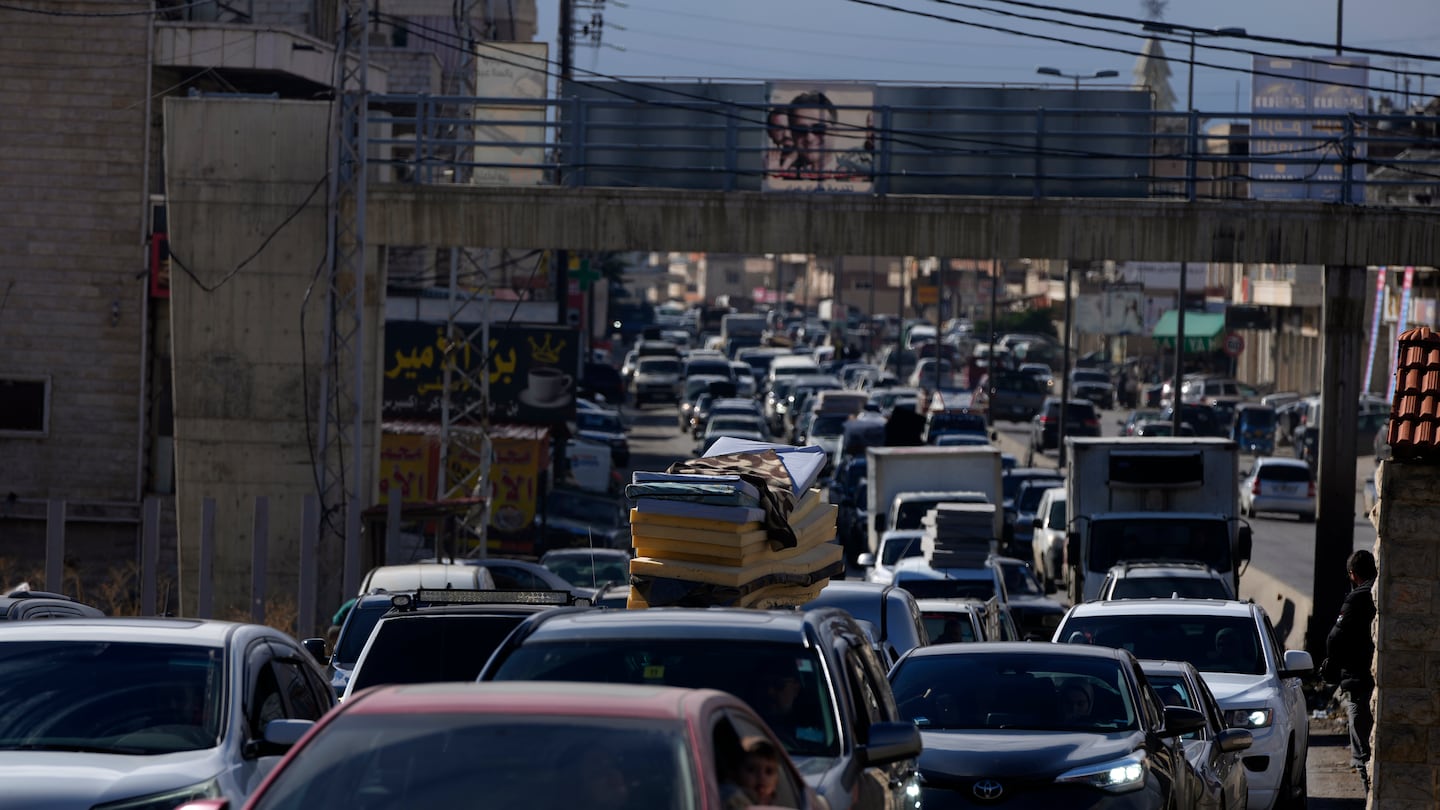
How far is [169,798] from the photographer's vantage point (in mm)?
7824

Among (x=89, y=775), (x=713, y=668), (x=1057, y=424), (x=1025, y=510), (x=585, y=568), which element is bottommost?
(x=1025, y=510)

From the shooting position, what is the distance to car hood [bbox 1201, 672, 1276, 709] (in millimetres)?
14881

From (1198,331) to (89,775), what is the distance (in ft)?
310

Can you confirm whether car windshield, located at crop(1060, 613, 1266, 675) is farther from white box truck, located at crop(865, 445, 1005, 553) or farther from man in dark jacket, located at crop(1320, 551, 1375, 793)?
white box truck, located at crop(865, 445, 1005, 553)

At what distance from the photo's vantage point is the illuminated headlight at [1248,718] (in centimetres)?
1470

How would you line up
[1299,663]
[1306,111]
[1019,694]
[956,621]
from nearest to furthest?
[1019,694] < [1299,663] < [956,621] < [1306,111]

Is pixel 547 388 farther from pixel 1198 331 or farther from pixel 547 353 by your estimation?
pixel 1198 331

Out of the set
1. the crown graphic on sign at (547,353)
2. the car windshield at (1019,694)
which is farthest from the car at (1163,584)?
the crown graphic on sign at (547,353)

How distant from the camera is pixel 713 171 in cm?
2597

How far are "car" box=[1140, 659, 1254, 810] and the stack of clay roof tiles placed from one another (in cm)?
196

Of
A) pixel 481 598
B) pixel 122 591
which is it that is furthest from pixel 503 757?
pixel 122 591

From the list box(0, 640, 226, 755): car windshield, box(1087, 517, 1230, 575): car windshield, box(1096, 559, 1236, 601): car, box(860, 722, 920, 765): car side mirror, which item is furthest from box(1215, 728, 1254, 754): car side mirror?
box(1087, 517, 1230, 575): car windshield

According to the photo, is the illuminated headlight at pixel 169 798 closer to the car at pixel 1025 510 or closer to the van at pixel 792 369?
the car at pixel 1025 510

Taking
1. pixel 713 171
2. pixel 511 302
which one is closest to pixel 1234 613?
pixel 713 171
